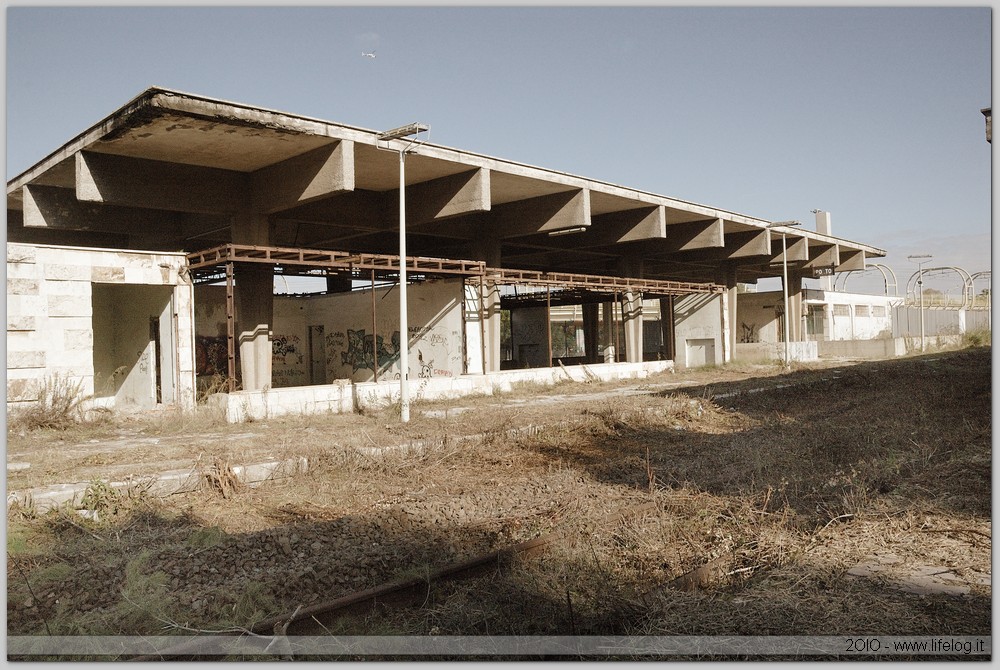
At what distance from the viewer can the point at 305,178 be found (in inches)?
673

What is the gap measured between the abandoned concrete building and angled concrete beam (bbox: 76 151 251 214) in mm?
38

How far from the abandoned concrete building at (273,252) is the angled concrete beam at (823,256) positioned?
10.5m

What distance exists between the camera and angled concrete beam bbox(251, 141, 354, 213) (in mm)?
16188

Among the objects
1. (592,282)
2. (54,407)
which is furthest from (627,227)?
(54,407)

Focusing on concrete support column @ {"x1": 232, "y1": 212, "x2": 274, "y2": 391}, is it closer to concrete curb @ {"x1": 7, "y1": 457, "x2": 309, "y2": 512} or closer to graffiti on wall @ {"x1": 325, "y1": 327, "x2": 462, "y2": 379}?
graffiti on wall @ {"x1": 325, "y1": 327, "x2": 462, "y2": 379}

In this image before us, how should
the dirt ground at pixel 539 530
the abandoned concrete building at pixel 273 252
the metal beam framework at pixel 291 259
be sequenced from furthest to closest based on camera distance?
the metal beam framework at pixel 291 259, the abandoned concrete building at pixel 273 252, the dirt ground at pixel 539 530

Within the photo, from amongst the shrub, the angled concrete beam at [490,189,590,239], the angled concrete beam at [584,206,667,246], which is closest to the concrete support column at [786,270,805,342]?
the angled concrete beam at [584,206,667,246]

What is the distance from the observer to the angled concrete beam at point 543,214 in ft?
74.1

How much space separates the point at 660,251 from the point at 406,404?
2092 cm

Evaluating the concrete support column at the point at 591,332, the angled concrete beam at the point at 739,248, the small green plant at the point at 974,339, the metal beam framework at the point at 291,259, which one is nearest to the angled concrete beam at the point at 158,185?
the metal beam framework at the point at 291,259

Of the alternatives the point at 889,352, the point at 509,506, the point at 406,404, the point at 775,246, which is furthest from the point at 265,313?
the point at 889,352

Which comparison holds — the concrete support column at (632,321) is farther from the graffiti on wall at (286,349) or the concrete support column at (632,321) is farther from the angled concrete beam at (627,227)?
the graffiti on wall at (286,349)

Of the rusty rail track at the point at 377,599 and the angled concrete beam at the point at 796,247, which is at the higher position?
the angled concrete beam at the point at 796,247

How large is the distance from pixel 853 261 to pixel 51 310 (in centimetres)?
4384
